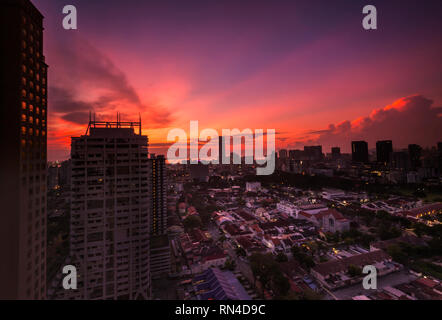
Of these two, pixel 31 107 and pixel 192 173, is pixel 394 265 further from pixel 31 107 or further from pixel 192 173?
pixel 192 173

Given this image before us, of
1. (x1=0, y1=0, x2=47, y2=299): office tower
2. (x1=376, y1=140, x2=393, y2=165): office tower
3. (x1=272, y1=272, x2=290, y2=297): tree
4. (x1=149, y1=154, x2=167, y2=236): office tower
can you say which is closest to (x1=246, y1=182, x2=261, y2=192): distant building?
(x1=149, y1=154, x2=167, y2=236): office tower

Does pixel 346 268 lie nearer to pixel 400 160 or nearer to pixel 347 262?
pixel 347 262

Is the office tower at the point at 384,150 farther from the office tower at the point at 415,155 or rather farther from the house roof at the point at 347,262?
the house roof at the point at 347,262

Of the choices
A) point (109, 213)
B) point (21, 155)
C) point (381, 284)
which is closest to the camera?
point (21, 155)

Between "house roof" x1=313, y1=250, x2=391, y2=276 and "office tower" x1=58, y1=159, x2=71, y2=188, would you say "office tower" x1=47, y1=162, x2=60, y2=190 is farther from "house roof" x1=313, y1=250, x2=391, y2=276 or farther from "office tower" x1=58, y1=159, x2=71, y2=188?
"house roof" x1=313, y1=250, x2=391, y2=276

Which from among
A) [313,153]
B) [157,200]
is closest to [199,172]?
[157,200]
